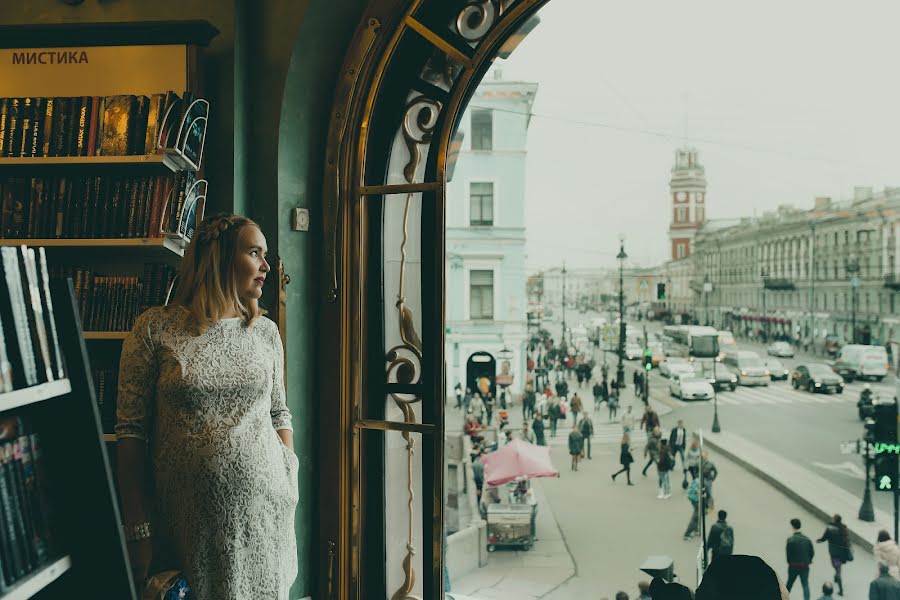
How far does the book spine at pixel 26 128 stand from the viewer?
7.47 feet

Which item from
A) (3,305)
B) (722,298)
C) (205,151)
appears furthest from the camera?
(722,298)

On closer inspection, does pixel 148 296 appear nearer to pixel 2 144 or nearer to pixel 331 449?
pixel 2 144

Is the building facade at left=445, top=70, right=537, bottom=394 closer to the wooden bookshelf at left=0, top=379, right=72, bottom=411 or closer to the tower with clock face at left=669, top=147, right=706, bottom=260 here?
the tower with clock face at left=669, top=147, right=706, bottom=260

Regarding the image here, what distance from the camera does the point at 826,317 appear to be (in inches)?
167

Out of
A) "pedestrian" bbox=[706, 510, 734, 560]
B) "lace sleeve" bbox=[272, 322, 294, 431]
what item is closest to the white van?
"pedestrian" bbox=[706, 510, 734, 560]

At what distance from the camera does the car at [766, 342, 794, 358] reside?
5113mm

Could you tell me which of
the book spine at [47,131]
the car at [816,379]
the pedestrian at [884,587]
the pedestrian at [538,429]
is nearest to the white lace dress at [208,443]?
the book spine at [47,131]

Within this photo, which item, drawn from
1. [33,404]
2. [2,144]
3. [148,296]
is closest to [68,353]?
[33,404]

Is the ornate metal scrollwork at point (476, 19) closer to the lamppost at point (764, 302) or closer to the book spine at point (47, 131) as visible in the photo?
the book spine at point (47, 131)

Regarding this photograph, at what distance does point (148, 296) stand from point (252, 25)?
Result: 108 centimetres

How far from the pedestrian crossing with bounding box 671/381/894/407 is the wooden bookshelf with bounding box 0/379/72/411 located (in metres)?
4.04

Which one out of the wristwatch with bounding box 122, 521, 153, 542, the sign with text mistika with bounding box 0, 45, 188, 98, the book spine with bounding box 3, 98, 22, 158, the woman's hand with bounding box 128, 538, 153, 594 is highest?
the sign with text mistika with bounding box 0, 45, 188, 98

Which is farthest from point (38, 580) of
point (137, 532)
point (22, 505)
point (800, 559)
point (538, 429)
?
point (538, 429)

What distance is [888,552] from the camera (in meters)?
4.16
